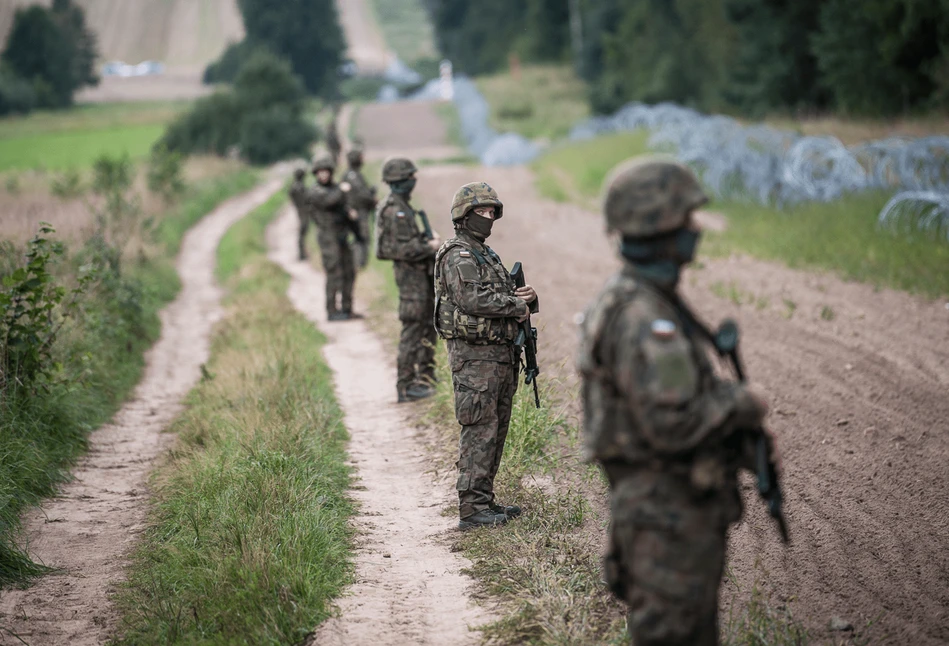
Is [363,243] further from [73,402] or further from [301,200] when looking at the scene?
[301,200]

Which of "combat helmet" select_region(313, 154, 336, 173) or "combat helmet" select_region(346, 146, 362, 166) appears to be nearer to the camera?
"combat helmet" select_region(313, 154, 336, 173)

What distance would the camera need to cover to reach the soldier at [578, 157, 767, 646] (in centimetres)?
355

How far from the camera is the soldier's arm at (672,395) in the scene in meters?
3.50

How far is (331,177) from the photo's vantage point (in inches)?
544

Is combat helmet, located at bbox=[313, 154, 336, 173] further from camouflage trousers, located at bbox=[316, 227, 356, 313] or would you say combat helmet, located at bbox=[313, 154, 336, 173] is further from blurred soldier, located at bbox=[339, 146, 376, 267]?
camouflage trousers, located at bbox=[316, 227, 356, 313]

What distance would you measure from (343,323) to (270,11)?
183 ft

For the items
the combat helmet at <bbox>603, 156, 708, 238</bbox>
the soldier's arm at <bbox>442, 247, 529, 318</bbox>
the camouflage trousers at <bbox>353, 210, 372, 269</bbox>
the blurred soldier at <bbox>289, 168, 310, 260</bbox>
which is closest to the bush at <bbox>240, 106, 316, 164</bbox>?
the blurred soldier at <bbox>289, 168, 310, 260</bbox>

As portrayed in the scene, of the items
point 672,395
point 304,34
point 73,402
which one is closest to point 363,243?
point 73,402

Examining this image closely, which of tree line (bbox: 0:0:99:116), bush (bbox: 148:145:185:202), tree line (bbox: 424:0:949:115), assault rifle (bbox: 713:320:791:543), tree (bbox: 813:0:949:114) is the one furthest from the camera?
tree line (bbox: 0:0:99:116)

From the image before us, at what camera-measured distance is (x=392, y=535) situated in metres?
6.83

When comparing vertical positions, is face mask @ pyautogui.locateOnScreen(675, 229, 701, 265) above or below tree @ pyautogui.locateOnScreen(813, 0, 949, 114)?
below

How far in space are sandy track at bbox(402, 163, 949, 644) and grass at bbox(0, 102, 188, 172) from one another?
26.4 meters

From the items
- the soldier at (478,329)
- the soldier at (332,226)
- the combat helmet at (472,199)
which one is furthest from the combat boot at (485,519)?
the soldier at (332,226)

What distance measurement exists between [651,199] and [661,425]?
822 millimetres
